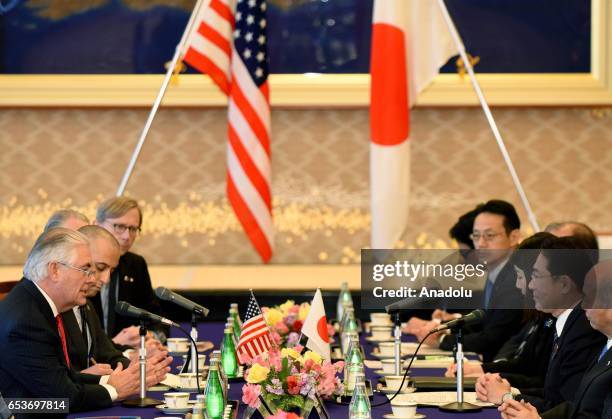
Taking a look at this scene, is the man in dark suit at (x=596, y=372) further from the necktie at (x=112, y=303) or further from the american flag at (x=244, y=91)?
the american flag at (x=244, y=91)

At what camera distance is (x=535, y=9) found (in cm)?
908

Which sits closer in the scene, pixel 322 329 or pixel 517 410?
pixel 517 410

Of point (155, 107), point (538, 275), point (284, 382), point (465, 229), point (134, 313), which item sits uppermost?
point (155, 107)

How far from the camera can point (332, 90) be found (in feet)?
29.2

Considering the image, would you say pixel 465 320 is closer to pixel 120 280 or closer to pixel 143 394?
pixel 143 394

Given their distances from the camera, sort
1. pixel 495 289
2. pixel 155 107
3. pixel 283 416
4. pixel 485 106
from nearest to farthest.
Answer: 1. pixel 283 416
2. pixel 495 289
3. pixel 155 107
4. pixel 485 106

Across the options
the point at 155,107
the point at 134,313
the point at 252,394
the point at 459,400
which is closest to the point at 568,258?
the point at 459,400

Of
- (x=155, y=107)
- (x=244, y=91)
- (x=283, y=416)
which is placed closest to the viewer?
(x=283, y=416)

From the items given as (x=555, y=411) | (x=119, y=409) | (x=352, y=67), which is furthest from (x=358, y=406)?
(x=352, y=67)

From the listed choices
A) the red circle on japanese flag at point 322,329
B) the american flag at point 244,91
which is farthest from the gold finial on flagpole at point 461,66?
the red circle on japanese flag at point 322,329

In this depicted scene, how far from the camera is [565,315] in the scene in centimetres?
461

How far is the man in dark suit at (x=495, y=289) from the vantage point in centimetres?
618

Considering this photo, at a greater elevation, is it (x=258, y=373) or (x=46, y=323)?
(x=46, y=323)

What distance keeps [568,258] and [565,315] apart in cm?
26
